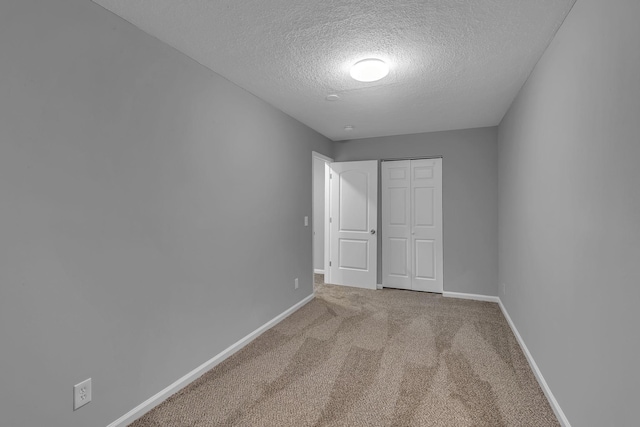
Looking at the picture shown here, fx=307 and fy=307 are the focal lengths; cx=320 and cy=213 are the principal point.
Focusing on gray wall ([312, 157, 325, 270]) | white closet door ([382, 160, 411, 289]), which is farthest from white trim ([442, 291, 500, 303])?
gray wall ([312, 157, 325, 270])

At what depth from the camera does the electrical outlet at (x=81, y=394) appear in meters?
1.58

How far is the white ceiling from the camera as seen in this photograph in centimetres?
174

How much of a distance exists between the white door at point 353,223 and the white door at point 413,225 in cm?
21

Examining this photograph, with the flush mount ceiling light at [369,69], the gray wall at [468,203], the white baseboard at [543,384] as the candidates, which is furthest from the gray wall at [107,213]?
the gray wall at [468,203]

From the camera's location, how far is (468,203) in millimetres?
4406

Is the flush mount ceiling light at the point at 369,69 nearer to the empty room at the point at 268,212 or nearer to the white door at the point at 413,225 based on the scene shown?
the empty room at the point at 268,212

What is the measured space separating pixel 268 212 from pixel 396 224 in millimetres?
2357

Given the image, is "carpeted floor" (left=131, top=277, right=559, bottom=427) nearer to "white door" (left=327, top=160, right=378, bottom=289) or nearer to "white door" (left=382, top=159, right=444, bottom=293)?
"white door" (left=382, top=159, right=444, bottom=293)

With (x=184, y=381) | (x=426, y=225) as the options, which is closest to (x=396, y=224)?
(x=426, y=225)

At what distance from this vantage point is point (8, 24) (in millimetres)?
1346

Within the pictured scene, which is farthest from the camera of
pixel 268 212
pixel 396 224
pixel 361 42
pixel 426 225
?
pixel 396 224

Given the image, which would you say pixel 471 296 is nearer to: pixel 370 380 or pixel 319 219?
pixel 370 380

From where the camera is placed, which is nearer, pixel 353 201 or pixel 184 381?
pixel 184 381

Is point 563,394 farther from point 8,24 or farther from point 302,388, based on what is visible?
point 8,24
